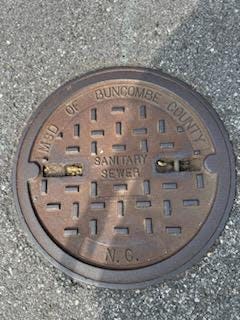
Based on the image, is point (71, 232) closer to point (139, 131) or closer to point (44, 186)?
point (44, 186)

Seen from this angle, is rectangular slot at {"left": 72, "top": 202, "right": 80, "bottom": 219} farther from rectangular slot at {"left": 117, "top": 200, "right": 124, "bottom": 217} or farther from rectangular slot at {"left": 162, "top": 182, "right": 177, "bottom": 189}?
rectangular slot at {"left": 162, "top": 182, "right": 177, "bottom": 189}

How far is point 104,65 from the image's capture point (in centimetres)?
243

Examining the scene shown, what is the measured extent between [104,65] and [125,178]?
576 mm

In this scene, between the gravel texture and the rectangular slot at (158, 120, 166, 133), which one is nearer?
the gravel texture

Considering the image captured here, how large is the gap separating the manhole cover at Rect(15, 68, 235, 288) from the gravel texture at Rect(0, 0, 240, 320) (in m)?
0.07

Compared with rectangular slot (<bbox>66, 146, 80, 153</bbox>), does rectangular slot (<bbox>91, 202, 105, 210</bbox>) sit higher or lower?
lower

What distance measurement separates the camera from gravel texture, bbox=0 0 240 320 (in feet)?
6.91

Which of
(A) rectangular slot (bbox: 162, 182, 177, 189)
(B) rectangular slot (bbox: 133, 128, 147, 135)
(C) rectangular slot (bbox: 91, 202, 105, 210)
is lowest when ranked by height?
(C) rectangular slot (bbox: 91, 202, 105, 210)

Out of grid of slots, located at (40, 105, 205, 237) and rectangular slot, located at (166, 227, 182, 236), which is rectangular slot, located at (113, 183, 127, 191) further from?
rectangular slot, located at (166, 227, 182, 236)

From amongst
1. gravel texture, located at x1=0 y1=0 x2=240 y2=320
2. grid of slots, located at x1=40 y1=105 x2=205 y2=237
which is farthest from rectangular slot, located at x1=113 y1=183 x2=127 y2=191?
gravel texture, located at x1=0 y1=0 x2=240 y2=320

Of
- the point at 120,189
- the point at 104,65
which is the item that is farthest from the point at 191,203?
the point at 104,65

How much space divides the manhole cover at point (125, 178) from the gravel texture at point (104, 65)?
0.07 m

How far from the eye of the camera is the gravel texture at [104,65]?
2.11 metres

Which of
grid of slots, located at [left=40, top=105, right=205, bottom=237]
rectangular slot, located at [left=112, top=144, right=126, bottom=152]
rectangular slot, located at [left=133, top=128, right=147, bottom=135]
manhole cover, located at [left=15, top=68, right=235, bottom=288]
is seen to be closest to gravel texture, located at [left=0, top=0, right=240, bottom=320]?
manhole cover, located at [left=15, top=68, right=235, bottom=288]
